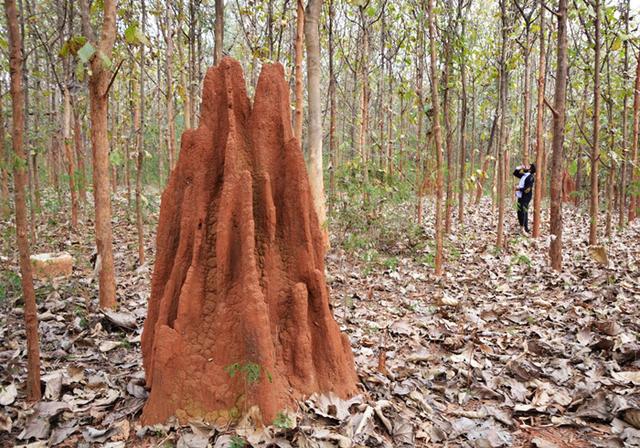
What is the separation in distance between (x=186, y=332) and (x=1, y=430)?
1.31 m

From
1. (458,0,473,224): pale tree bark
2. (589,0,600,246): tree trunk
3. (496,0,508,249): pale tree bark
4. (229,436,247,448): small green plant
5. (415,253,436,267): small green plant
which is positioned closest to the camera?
(229,436,247,448): small green plant

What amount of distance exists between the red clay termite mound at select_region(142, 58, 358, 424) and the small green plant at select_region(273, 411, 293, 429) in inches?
1.6

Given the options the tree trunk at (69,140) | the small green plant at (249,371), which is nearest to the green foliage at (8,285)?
the small green plant at (249,371)

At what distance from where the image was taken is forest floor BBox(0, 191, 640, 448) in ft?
9.80

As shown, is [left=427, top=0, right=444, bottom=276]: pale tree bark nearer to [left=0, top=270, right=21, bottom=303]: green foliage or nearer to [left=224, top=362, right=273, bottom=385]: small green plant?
[left=224, top=362, right=273, bottom=385]: small green plant

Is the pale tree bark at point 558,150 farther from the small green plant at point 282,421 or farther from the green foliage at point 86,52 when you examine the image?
the green foliage at point 86,52

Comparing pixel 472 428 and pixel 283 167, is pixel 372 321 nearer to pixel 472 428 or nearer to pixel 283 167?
pixel 472 428

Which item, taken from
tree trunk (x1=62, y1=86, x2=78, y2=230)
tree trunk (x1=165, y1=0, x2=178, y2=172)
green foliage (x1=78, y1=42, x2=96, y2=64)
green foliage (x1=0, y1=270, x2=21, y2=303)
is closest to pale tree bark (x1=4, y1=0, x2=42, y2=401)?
green foliage (x1=78, y1=42, x2=96, y2=64)

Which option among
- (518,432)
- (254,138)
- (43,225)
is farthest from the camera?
(43,225)

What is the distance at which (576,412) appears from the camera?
11.2ft

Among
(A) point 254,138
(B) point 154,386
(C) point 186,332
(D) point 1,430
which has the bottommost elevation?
(D) point 1,430

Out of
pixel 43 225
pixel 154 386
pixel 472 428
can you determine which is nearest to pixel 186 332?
pixel 154 386

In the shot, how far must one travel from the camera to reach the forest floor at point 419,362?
9.80 ft

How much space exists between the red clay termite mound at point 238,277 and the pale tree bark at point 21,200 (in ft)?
2.45
